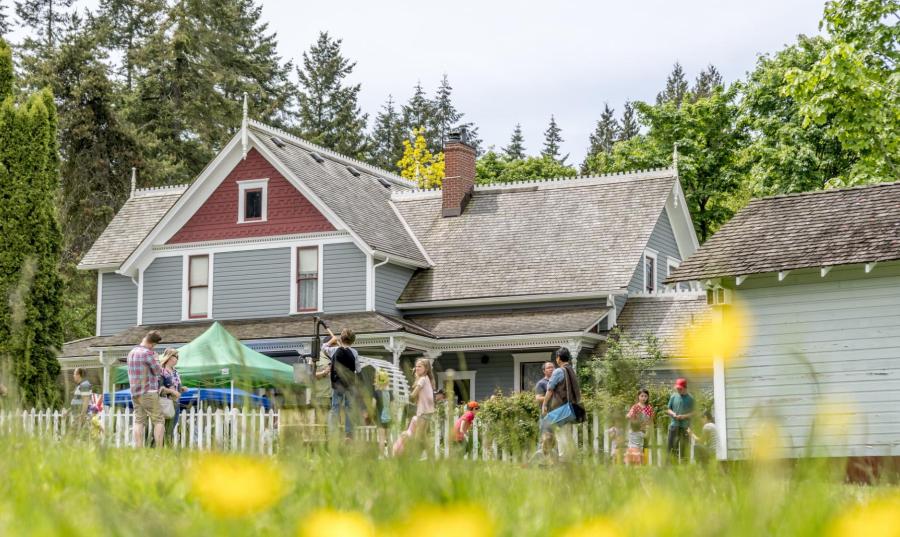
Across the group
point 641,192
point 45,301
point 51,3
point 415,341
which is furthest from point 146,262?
point 51,3

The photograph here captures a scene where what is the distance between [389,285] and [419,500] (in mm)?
28661

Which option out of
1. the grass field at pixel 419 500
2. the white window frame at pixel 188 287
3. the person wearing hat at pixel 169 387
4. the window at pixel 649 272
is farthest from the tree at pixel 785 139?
the grass field at pixel 419 500

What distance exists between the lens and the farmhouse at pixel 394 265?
30547mm

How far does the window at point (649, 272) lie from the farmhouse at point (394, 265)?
0.05m

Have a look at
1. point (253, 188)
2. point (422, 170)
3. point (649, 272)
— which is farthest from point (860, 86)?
point (422, 170)

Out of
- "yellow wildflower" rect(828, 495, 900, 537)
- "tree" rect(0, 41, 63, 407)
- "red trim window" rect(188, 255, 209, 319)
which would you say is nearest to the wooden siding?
"red trim window" rect(188, 255, 209, 319)

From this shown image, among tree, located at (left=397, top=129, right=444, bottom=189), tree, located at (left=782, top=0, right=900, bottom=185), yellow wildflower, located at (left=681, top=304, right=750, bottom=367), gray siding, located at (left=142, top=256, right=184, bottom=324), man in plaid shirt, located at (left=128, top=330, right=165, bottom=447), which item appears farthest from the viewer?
tree, located at (left=397, top=129, right=444, bottom=189)

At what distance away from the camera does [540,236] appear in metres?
33.2

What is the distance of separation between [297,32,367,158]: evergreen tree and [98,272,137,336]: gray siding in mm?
29915

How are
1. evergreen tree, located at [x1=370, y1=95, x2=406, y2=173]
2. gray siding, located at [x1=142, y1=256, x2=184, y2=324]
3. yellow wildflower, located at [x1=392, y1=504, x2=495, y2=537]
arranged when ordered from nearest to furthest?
yellow wildflower, located at [x1=392, y1=504, x2=495, y2=537]
gray siding, located at [x1=142, y1=256, x2=184, y2=324]
evergreen tree, located at [x1=370, y1=95, x2=406, y2=173]

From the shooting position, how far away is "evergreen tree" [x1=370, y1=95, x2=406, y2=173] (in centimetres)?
7544

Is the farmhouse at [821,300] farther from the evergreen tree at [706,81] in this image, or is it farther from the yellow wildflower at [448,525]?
the evergreen tree at [706,81]

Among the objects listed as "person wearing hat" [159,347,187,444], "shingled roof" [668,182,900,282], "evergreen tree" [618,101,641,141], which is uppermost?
"evergreen tree" [618,101,641,141]

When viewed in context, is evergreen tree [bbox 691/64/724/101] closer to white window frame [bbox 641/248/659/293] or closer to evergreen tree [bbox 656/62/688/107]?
evergreen tree [bbox 656/62/688/107]
